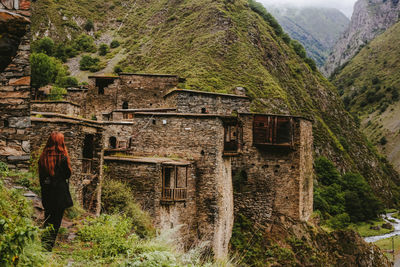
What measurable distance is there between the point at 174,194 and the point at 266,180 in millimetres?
8628

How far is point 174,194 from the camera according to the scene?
619 inches

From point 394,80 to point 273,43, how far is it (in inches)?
3180

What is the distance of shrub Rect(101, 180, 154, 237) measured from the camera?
40.5 feet

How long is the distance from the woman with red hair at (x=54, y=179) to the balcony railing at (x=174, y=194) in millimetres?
9286

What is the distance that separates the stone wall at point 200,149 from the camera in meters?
17.0

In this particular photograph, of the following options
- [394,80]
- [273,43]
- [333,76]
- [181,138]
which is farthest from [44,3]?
[333,76]

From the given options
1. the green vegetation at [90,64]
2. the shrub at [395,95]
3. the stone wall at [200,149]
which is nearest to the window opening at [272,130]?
the stone wall at [200,149]

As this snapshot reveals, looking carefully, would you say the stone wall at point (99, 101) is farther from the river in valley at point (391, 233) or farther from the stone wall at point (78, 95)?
the river in valley at point (391, 233)

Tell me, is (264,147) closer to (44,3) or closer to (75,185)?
(75,185)

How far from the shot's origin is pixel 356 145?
261 feet

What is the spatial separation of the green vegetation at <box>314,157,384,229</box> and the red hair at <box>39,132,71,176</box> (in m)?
42.4

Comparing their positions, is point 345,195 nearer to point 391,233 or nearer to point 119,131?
point 391,233

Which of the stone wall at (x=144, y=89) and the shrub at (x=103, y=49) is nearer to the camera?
the stone wall at (x=144, y=89)

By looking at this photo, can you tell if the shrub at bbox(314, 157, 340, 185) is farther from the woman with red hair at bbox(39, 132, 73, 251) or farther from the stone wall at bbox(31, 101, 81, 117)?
the woman with red hair at bbox(39, 132, 73, 251)
